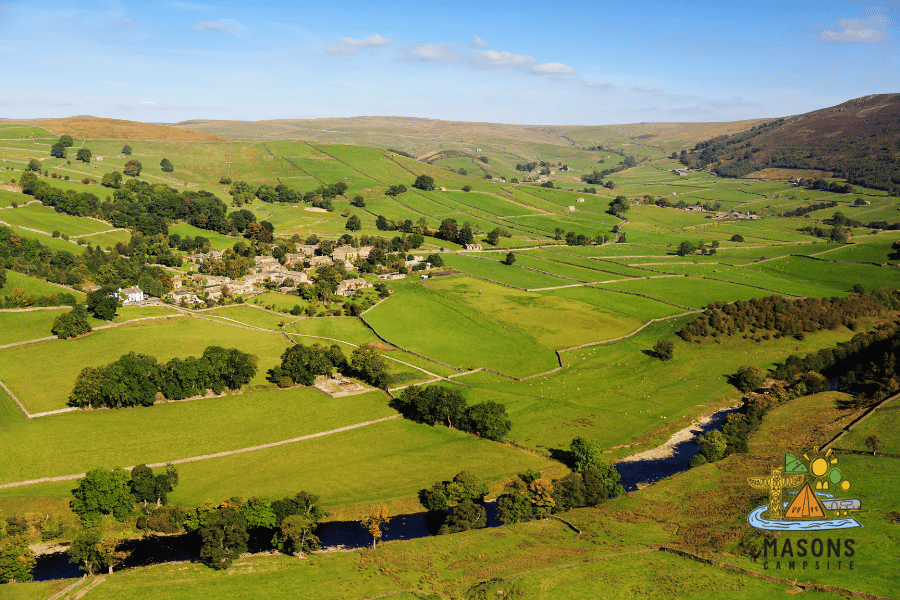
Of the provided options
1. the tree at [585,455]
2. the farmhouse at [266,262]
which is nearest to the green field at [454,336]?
the tree at [585,455]

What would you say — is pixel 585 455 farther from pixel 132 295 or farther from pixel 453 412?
pixel 132 295

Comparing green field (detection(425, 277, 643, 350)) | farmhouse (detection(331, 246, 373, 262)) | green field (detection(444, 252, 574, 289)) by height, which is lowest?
green field (detection(425, 277, 643, 350))

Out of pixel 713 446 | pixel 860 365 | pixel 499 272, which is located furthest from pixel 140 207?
pixel 860 365

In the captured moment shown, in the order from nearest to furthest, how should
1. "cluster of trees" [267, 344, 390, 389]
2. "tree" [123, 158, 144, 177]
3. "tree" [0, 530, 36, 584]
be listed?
"tree" [0, 530, 36, 584] < "cluster of trees" [267, 344, 390, 389] < "tree" [123, 158, 144, 177]

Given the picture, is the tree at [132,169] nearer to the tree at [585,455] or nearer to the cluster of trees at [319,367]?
the cluster of trees at [319,367]

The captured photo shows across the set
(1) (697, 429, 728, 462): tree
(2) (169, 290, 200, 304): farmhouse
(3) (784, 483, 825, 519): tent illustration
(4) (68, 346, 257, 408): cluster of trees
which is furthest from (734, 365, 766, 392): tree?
(2) (169, 290, 200, 304): farmhouse

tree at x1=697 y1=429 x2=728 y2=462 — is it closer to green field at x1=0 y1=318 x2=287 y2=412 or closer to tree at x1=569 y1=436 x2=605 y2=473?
tree at x1=569 y1=436 x2=605 y2=473

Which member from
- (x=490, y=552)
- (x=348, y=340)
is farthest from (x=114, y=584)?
(x=348, y=340)
